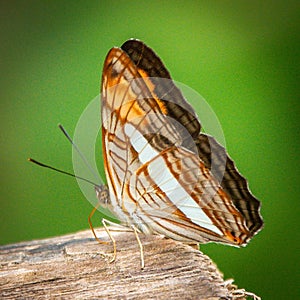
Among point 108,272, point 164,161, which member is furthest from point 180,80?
point 108,272

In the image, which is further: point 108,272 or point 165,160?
point 165,160

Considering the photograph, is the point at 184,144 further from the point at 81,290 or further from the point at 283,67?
the point at 283,67

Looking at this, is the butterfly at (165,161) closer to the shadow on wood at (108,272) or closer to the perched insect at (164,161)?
the perched insect at (164,161)

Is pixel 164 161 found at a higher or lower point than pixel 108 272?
higher

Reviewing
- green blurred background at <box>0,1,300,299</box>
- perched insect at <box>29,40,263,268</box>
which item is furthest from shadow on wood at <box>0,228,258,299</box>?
green blurred background at <box>0,1,300,299</box>

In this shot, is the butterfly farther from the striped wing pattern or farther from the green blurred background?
the green blurred background

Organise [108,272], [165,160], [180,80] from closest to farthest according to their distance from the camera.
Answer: [108,272] < [165,160] < [180,80]

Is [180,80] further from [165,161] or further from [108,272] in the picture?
[108,272]

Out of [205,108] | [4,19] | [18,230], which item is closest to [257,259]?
[205,108]
